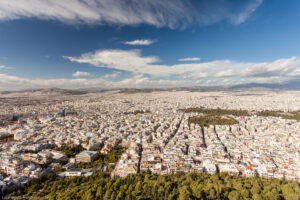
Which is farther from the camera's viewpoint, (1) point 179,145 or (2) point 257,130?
(2) point 257,130

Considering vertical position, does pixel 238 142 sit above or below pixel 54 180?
above

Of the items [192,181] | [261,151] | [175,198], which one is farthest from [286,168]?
[175,198]

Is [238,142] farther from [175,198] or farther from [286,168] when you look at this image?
[175,198]

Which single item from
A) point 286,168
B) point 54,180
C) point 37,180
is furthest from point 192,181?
point 37,180

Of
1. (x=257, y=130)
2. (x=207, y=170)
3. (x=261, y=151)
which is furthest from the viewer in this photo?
(x=257, y=130)

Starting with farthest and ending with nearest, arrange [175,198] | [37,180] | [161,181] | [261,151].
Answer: [261,151] → [37,180] → [161,181] → [175,198]

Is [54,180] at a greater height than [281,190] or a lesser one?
lesser

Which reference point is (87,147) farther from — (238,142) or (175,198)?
(238,142)

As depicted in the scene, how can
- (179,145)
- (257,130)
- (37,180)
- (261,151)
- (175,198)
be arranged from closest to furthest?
(175,198)
(37,180)
(261,151)
(179,145)
(257,130)

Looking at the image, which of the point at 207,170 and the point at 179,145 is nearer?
the point at 207,170
